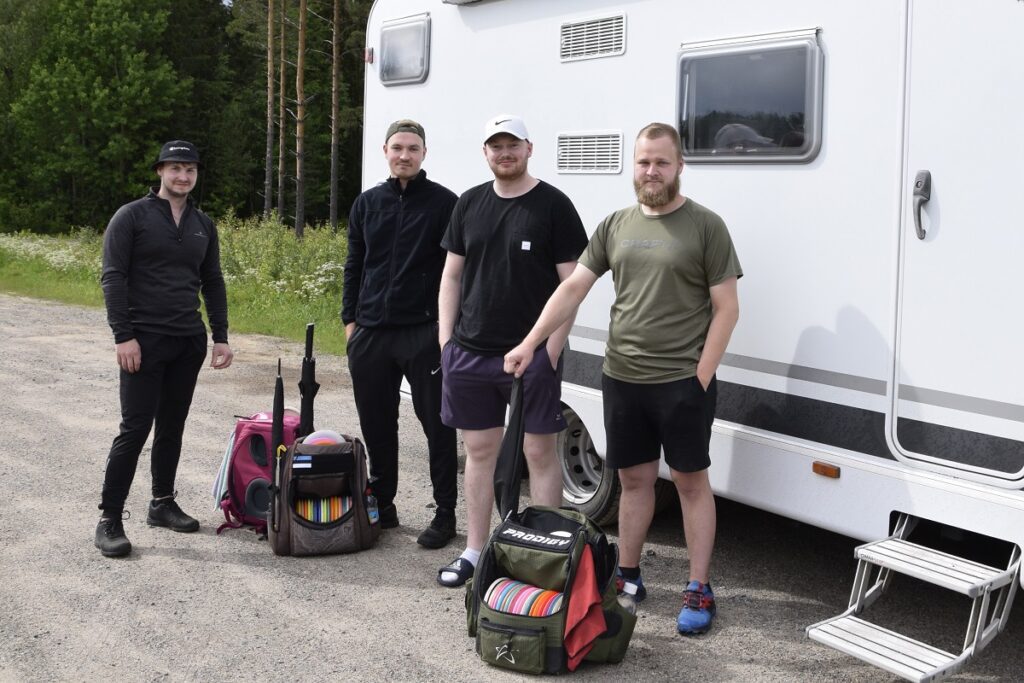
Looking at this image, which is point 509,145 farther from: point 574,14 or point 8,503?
point 8,503

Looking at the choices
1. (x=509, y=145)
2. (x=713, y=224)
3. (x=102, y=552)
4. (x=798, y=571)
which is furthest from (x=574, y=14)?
(x=102, y=552)

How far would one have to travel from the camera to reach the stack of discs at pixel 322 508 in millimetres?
5246

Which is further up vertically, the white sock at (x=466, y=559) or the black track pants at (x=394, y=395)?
the black track pants at (x=394, y=395)

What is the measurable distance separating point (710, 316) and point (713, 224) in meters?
0.35

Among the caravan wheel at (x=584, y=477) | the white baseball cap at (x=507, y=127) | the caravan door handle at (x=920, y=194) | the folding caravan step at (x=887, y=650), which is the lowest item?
the folding caravan step at (x=887, y=650)

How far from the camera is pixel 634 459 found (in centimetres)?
446

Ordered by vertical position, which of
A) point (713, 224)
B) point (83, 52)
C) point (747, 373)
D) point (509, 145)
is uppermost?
point (83, 52)

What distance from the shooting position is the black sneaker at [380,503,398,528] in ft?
18.6

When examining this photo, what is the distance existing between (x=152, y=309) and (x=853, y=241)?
3.02m

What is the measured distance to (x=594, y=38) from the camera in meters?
5.18

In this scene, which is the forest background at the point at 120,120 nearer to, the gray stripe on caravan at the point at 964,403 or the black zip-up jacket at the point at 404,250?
the black zip-up jacket at the point at 404,250

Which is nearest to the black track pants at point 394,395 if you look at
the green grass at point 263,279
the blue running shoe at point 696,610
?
the blue running shoe at point 696,610

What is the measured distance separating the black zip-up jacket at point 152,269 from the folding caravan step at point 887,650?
3.09 metres

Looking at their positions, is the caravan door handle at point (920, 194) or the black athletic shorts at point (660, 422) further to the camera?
the black athletic shorts at point (660, 422)
